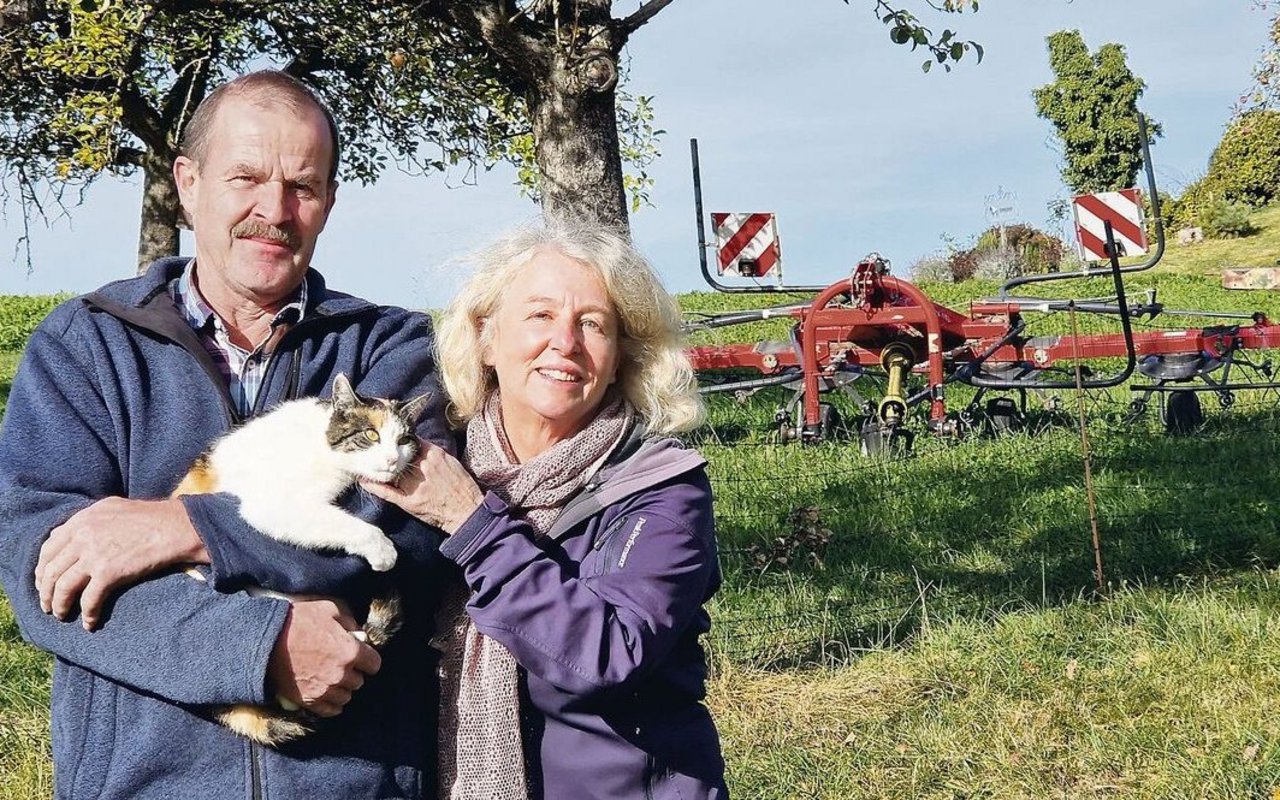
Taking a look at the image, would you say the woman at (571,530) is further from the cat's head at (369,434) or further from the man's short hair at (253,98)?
the man's short hair at (253,98)

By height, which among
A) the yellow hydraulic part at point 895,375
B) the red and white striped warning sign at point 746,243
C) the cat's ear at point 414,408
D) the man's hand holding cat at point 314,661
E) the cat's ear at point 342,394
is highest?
the red and white striped warning sign at point 746,243

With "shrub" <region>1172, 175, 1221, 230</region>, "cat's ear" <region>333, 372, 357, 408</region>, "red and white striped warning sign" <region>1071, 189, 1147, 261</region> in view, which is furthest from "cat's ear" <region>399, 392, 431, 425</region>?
"shrub" <region>1172, 175, 1221, 230</region>

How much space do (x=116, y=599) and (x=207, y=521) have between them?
0.63 ft

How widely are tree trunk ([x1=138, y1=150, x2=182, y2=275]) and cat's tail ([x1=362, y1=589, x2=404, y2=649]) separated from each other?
13.6m

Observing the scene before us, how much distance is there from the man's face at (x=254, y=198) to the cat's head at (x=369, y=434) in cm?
25

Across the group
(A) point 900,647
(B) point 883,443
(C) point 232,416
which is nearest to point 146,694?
(C) point 232,416

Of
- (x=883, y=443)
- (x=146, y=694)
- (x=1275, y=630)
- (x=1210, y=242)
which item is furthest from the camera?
(x=1210, y=242)

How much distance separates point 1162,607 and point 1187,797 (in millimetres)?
1671

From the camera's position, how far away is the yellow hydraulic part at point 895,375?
322 inches

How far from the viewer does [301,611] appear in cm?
209

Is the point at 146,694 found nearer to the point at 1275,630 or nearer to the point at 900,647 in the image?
the point at 900,647

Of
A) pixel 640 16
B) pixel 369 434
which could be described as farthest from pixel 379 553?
pixel 640 16

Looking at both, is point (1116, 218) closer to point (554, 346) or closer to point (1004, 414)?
point (1004, 414)

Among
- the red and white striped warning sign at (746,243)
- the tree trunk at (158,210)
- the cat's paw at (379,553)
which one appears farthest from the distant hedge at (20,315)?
the cat's paw at (379,553)
